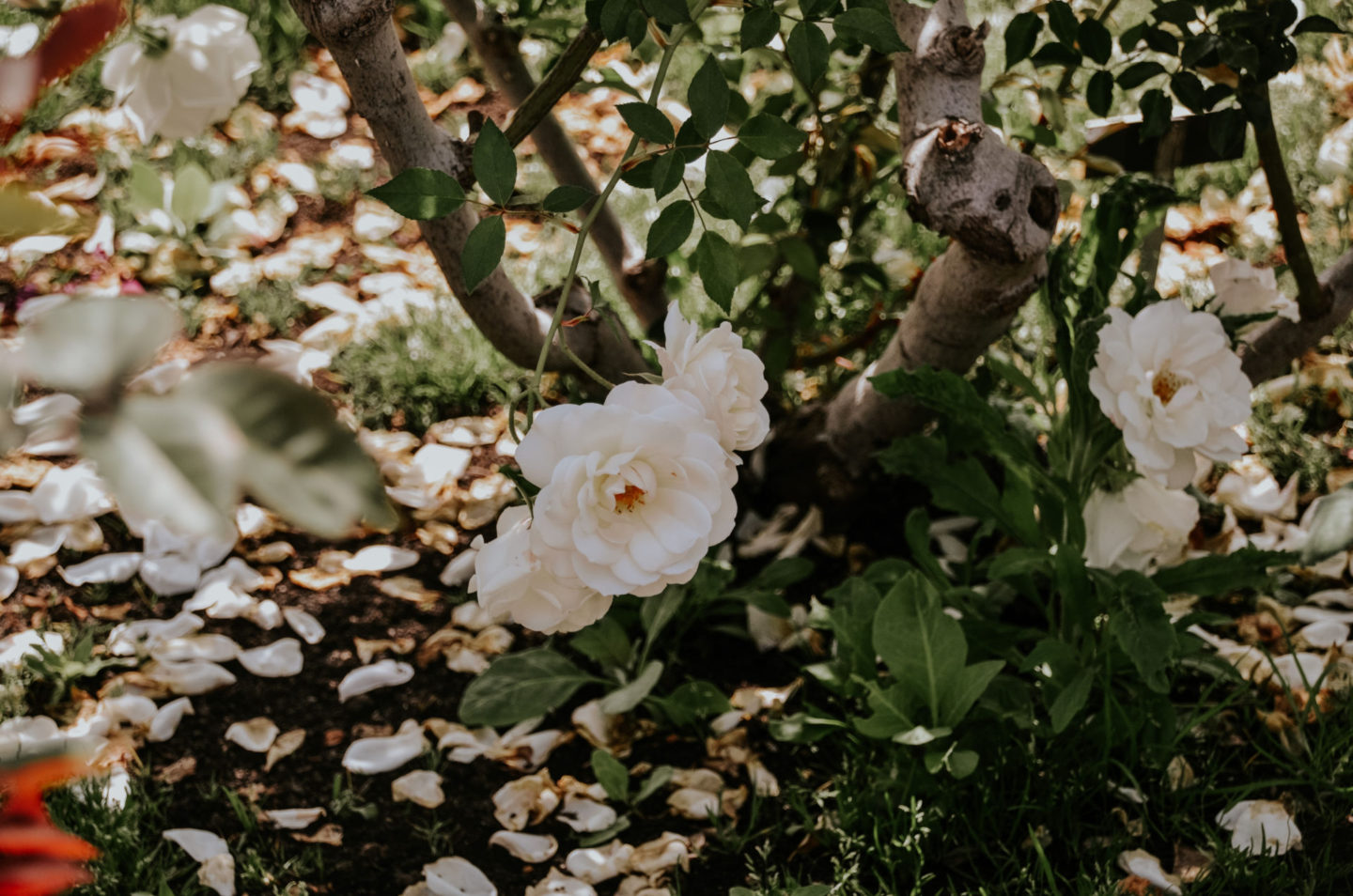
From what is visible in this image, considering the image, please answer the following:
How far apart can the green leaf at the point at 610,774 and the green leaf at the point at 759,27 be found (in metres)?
0.83

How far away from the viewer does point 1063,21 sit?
1.30 meters

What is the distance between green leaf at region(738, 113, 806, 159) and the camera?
40.6 inches

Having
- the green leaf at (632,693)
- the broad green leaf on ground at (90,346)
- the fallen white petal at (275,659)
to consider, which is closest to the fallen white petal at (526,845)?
the green leaf at (632,693)

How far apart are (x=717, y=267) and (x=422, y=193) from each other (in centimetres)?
27

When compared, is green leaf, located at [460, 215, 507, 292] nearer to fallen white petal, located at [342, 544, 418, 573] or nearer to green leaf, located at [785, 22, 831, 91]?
green leaf, located at [785, 22, 831, 91]

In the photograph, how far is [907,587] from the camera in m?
1.34

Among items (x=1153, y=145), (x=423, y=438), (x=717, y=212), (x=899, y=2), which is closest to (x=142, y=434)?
(x=717, y=212)

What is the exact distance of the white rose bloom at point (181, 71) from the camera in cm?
98

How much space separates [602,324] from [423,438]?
22.2 inches

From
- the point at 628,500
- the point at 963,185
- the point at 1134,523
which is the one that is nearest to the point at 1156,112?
the point at 963,185

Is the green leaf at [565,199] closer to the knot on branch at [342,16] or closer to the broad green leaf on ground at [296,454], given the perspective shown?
the knot on branch at [342,16]

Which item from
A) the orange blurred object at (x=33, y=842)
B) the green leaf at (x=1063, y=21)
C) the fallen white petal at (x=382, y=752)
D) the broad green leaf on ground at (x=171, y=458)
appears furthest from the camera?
the fallen white petal at (x=382, y=752)

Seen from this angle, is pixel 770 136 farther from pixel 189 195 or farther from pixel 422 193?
pixel 189 195

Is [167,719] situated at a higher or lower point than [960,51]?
lower
